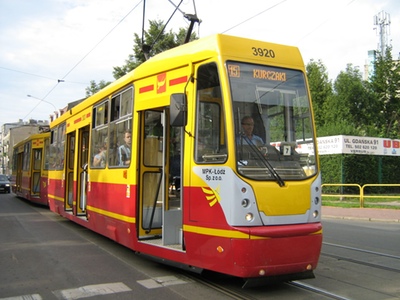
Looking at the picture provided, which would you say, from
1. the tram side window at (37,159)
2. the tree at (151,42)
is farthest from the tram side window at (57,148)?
the tree at (151,42)

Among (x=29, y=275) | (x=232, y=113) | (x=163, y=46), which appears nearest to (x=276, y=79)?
(x=232, y=113)

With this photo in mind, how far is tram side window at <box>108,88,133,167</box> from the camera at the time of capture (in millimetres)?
7142

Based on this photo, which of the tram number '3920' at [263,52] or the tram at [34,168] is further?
the tram at [34,168]

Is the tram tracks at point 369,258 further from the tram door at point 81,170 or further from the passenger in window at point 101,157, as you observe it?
the tram door at point 81,170

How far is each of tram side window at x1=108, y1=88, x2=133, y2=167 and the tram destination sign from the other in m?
17.8

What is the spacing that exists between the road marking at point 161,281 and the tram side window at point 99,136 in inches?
119

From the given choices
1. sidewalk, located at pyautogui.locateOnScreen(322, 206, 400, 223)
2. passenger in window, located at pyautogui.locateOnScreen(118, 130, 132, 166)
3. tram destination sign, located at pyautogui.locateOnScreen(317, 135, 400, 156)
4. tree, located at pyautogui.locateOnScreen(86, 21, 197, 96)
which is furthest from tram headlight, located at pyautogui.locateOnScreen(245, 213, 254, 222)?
tree, located at pyautogui.locateOnScreen(86, 21, 197, 96)

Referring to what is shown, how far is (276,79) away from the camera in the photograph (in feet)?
18.7

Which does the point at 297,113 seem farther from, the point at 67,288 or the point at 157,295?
the point at 67,288

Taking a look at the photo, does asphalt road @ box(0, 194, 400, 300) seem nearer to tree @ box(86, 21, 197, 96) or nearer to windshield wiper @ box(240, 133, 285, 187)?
windshield wiper @ box(240, 133, 285, 187)

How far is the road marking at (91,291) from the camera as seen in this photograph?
17.5 ft

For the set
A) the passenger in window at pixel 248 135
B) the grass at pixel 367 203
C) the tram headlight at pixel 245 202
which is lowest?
the grass at pixel 367 203

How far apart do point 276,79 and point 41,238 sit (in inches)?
280

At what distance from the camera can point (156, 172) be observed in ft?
23.0
